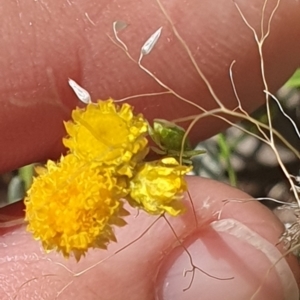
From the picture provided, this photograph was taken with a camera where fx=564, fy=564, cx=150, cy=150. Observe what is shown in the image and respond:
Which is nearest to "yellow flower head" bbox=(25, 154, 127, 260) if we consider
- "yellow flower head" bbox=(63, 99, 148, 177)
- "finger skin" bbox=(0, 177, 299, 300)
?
"yellow flower head" bbox=(63, 99, 148, 177)

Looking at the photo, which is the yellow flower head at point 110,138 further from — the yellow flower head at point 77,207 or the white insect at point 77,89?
the white insect at point 77,89

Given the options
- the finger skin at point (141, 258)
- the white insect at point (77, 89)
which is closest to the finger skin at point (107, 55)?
the white insect at point (77, 89)

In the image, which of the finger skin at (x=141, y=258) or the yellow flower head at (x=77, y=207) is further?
the finger skin at (x=141, y=258)

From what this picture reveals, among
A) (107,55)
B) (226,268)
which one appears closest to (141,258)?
(226,268)

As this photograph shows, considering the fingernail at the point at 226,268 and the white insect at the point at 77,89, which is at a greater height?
the white insect at the point at 77,89

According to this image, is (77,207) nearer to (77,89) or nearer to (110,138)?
(110,138)
